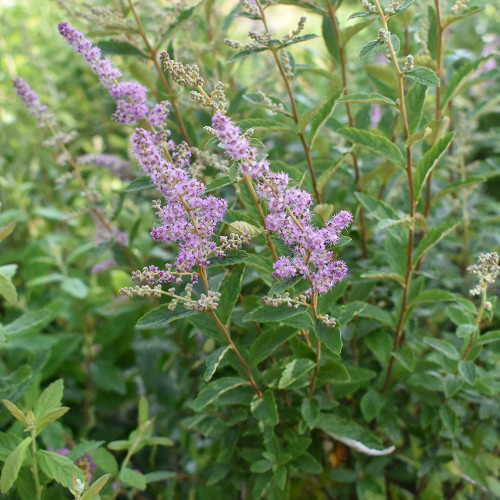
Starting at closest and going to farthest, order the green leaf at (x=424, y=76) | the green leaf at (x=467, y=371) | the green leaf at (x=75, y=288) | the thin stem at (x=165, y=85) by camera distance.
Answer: the green leaf at (x=424, y=76), the green leaf at (x=467, y=371), the thin stem at (x=165, y=85), the green leaf at (x=75, y=288)

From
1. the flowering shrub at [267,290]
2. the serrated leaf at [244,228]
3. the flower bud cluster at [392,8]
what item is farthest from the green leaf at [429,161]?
the serrated leaf at [244,228]

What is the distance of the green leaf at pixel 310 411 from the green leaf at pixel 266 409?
2.7 inches

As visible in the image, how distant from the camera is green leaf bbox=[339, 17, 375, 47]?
1180 millimetres

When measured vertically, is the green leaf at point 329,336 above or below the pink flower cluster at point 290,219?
below

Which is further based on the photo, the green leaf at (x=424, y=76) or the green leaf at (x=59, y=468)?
the green leaf at (x=59, y=468)

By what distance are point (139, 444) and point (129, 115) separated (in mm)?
719

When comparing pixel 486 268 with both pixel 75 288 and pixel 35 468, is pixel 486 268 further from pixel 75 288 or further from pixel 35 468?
pixel 75 288

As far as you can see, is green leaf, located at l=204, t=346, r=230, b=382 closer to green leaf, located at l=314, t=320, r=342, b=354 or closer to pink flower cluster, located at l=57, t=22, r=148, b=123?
green leaf, located at l=314, t=320, r=342, b=354

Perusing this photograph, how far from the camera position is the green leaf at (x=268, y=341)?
3.54 ft

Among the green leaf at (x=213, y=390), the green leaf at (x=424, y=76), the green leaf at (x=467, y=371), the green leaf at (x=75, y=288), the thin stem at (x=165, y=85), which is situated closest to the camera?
the green leaf at (x=424, y=76)

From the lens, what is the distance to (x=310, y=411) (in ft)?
3.70

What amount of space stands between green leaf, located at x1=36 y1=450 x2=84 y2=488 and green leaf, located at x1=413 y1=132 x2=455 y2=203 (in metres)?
0.78

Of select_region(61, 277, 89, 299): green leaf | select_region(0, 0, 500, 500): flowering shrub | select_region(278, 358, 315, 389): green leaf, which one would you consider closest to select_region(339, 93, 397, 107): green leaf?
select_region(0, 0, 500, 500): flowering shrub

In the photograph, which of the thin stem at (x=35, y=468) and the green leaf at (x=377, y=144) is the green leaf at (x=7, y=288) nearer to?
the thin stem at (x=35, y=468)
